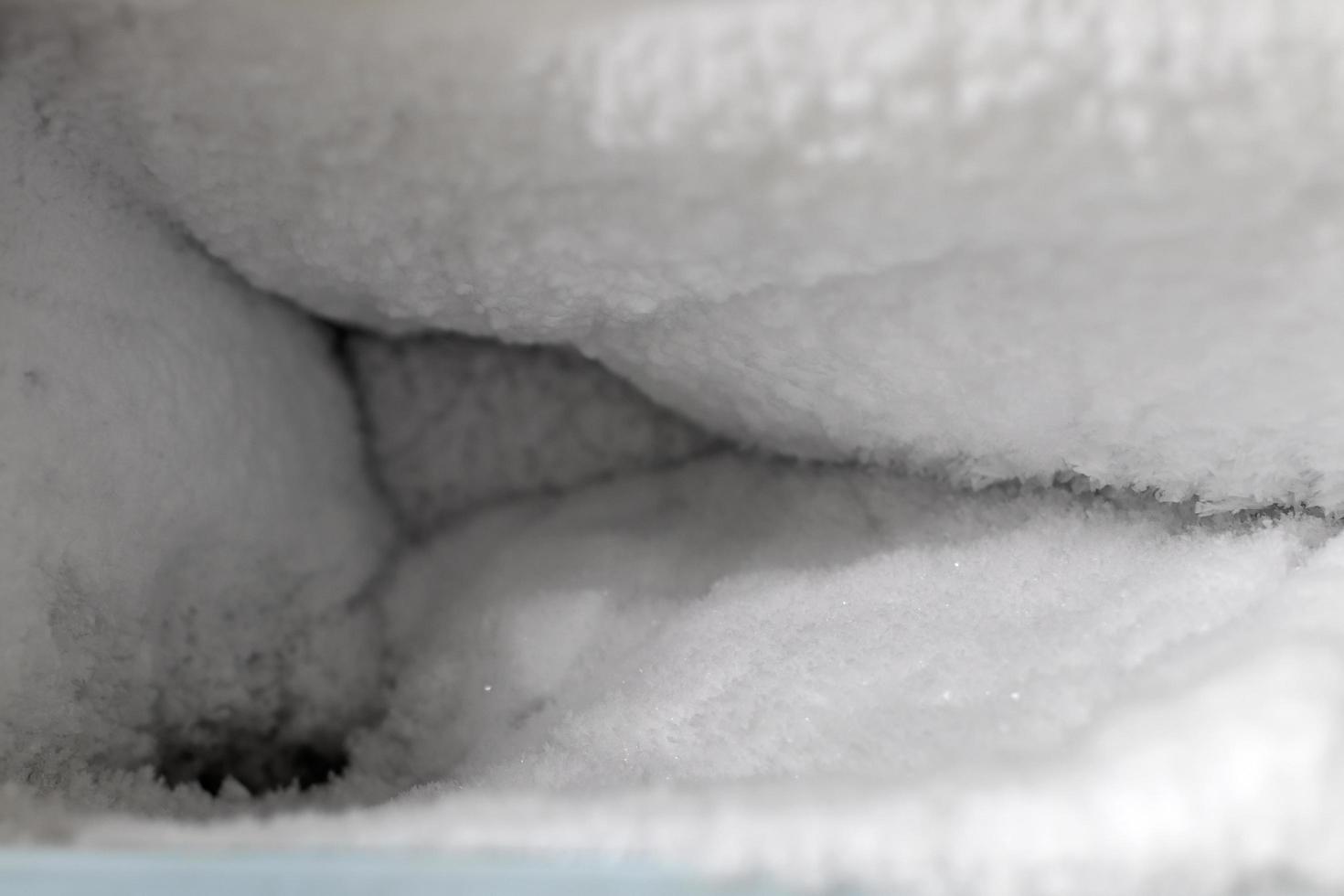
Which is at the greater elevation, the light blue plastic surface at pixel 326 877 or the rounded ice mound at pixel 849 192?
the rounded ice mound at pixel 849 192

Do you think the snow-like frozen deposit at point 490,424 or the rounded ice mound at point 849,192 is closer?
the rounded ice mound at point 849,192

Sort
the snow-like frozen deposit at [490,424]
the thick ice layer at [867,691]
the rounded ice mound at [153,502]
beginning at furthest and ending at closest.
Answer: the snow-like frozen deposit at [490,424] < the rounded ice mound at [153,502] < the thick ice layer at [867,691]

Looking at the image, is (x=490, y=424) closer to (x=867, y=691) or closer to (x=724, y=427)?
(x=724, y=427)

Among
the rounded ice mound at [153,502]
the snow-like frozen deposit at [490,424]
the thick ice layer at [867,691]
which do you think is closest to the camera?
the thick ice layer at [867,691]

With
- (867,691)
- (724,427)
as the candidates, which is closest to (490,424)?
(724,427)

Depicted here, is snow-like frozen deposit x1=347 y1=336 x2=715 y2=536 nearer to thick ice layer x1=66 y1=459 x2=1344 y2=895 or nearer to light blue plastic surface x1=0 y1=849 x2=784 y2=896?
thick ice layer x1=66 y1=459 x2=1344 y2=895

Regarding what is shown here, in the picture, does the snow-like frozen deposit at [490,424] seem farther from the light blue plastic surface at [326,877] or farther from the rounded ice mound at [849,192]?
the light blue plastic surface at [326,877]

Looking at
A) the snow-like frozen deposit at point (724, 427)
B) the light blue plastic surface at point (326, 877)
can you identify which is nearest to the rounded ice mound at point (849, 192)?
the snow-like frozen deposit at point (724, 427)
